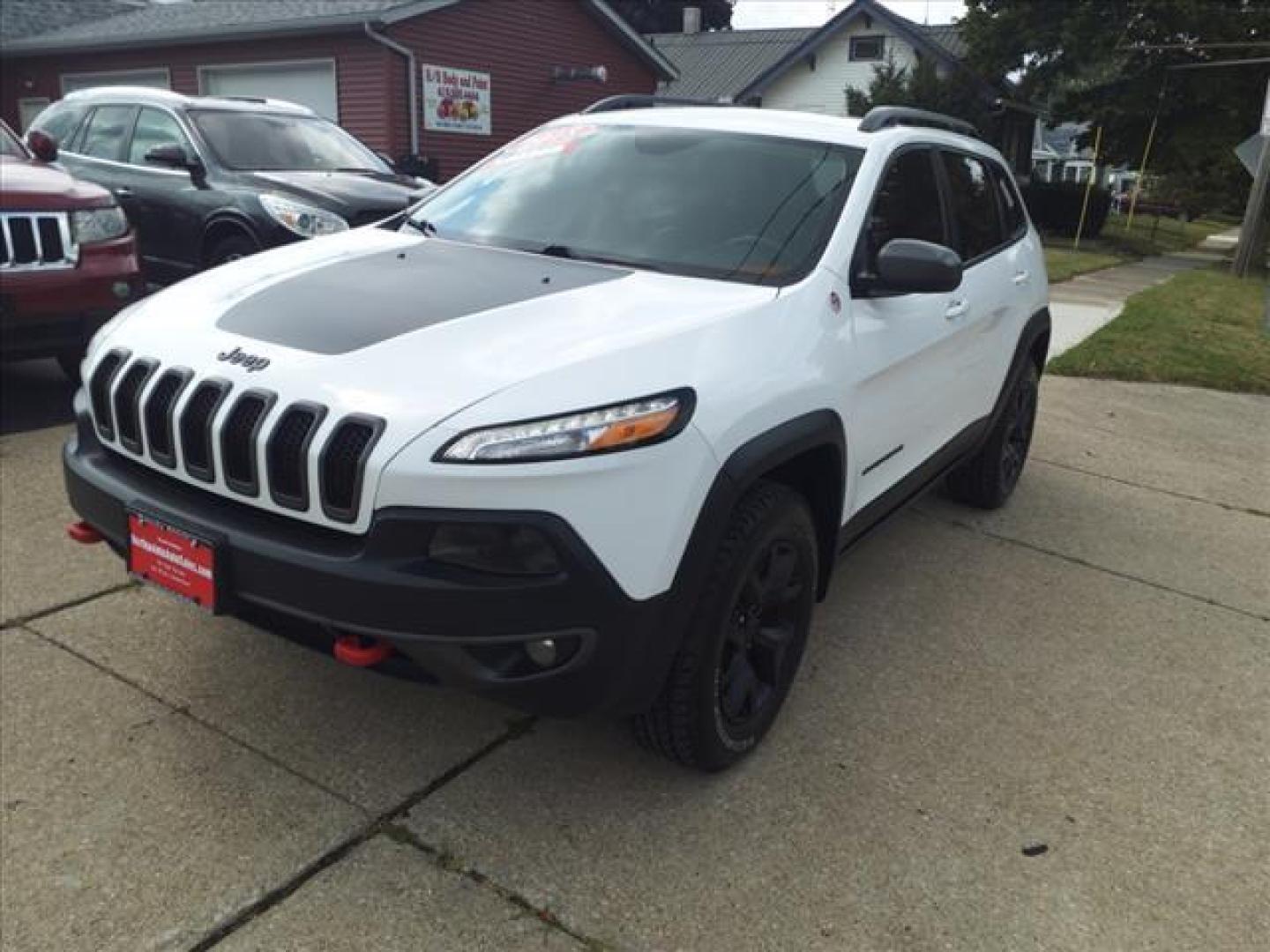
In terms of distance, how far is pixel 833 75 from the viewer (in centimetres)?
3145

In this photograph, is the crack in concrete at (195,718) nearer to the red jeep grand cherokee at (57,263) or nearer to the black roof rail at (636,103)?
the red jeep grand cherokee at (57,263)

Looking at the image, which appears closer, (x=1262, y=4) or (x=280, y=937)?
(x=280, y=937)

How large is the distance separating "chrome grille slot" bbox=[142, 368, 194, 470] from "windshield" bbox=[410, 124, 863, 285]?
1.22 meters

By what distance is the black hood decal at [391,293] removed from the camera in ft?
8.20

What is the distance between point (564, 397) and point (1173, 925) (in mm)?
1835

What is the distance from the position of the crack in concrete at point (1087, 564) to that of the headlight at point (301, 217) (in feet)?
13.7

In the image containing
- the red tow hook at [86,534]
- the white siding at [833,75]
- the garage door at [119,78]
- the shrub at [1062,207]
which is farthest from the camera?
the white siding at [833,75]

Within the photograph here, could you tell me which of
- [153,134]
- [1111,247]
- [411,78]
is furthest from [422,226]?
[1111,247]

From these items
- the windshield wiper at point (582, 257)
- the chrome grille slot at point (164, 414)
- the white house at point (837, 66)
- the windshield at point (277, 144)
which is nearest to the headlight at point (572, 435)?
the chrome grille slot at point (164, 414)

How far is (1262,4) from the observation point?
77.5 feet

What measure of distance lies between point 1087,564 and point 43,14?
24802 mm

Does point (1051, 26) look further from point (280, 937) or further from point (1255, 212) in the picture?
point (280, 937)

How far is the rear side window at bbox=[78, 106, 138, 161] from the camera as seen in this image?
26.2ft

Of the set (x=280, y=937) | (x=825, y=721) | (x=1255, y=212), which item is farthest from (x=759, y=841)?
(x=1255, y=212)
